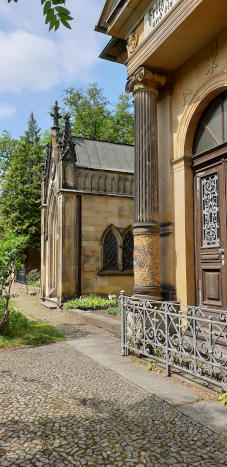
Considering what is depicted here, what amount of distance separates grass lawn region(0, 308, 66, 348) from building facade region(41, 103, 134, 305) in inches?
→ 178

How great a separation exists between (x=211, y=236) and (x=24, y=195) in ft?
90.2

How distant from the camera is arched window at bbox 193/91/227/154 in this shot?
18.8ft

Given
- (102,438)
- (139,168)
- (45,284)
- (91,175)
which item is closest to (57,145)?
(91,175)

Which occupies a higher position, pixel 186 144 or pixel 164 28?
pixel 164 28

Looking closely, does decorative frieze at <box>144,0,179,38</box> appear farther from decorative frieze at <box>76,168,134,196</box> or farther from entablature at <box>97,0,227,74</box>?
decorative frieze at <box>76,168,134,196</box>

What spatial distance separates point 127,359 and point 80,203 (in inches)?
350

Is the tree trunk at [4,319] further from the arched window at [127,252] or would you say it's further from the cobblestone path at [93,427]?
the arched window at [127,252]

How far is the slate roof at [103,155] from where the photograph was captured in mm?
15266

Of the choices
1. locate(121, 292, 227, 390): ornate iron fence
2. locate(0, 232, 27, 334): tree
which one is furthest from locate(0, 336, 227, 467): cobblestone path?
locate(0, 232, 27, 334): tree

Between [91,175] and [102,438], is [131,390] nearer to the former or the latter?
[102,438]

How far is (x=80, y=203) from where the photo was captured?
13.9 m

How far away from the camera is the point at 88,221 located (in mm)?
14055

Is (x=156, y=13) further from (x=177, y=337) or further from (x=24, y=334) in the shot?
(x=24, y=334)

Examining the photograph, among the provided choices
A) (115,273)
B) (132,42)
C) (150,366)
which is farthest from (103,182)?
(150,366)
